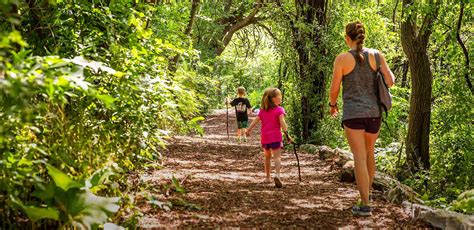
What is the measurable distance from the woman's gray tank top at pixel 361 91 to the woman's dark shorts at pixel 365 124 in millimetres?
36

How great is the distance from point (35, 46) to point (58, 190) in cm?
251

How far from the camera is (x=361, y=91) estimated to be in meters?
5.20

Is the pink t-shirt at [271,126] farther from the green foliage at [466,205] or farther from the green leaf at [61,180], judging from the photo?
the green leaf at [61,180]

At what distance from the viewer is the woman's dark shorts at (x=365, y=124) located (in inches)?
204

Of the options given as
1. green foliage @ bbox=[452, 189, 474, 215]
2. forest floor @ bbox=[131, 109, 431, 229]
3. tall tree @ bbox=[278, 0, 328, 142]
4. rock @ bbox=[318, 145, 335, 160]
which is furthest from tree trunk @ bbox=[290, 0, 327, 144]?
green foliage @ bbox=[452, 189, 474, 215]

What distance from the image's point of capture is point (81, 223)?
11.4 ft

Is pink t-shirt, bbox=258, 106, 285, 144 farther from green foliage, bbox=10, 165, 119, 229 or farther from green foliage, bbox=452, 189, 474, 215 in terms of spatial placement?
green foliage, bbox=10, 165, 119, 229

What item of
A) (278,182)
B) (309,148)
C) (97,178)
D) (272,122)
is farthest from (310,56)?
(97,178)

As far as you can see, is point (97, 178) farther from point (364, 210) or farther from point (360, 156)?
point (364, 210)

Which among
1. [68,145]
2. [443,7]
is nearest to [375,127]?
[68,145]

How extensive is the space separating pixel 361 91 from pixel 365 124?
33 cm

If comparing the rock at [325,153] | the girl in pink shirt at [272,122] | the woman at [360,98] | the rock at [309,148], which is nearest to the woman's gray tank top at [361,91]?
the woman at [360,98]

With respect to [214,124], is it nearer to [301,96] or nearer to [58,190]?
[301,96]

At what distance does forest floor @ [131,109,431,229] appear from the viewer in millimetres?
4898
